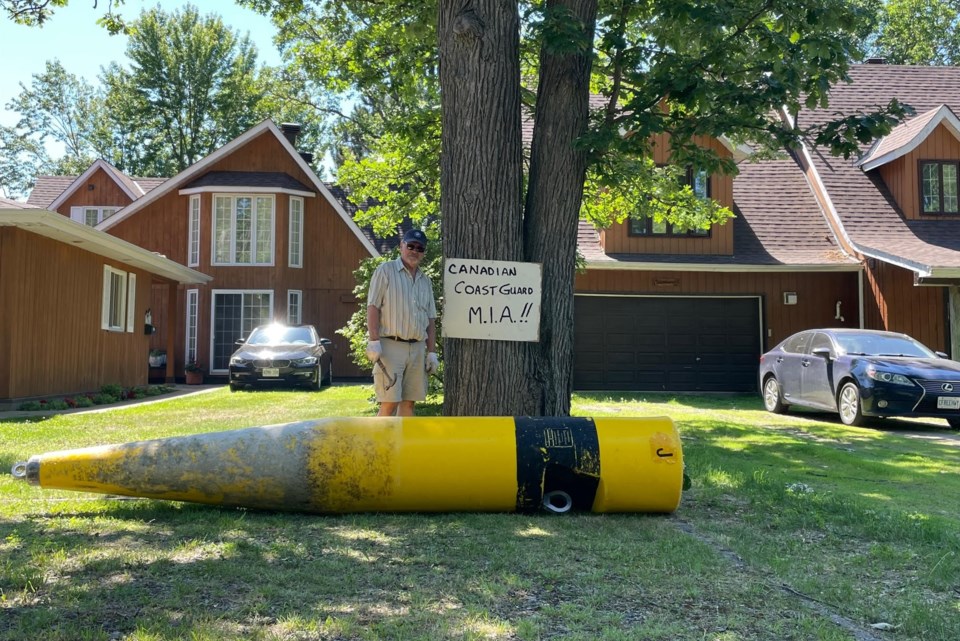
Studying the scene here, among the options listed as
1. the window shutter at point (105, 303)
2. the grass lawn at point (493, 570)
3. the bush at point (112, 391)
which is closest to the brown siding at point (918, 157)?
the grass lawn at point (493, 570)

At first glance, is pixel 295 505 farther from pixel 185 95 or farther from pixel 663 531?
pixel 185 95

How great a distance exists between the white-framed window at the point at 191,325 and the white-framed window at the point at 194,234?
892mm

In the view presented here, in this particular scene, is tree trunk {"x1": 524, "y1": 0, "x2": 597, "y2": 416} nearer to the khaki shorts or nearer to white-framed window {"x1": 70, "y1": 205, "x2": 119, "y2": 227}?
the khaki shorts

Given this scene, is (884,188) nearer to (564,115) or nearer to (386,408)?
(564,115)

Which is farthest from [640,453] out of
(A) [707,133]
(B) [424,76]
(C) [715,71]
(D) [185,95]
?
(D) [185,95]

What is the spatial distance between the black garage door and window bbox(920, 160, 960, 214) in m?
4.44

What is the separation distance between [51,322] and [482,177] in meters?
10.9

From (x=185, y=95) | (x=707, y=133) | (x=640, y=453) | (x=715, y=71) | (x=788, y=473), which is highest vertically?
(x=185, y=95)

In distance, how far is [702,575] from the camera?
3.98 m

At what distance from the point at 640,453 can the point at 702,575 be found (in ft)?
3.92

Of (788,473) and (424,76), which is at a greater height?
(424,76)

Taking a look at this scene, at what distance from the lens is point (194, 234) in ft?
79.7

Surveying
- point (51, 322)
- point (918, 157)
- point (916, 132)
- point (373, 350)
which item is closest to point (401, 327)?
point (373, 350)

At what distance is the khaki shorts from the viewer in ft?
20.8
